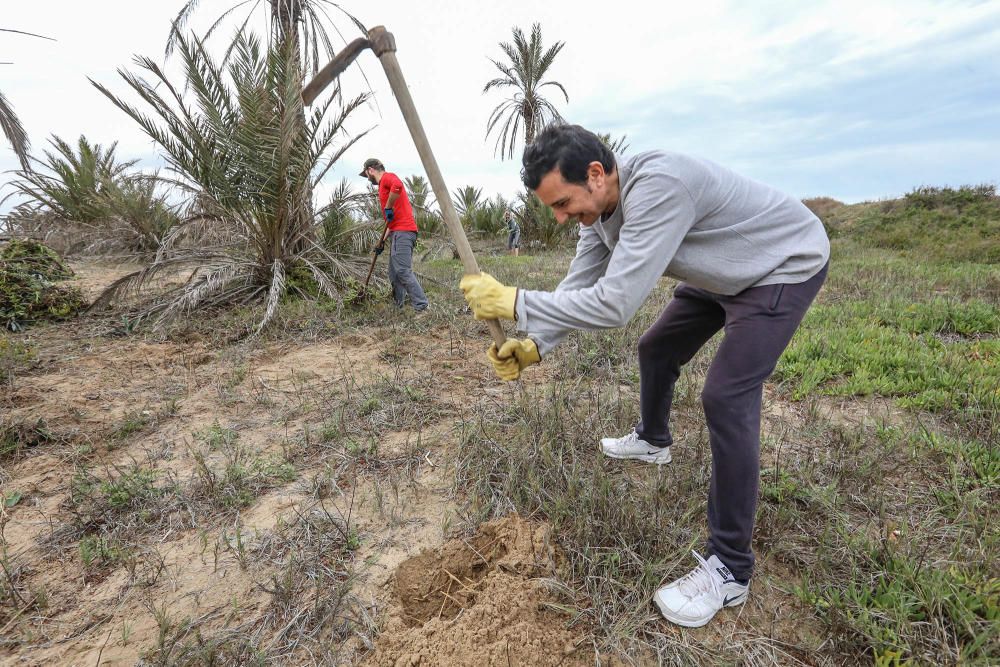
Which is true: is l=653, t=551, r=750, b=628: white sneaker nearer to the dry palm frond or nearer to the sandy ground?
the sandy ground

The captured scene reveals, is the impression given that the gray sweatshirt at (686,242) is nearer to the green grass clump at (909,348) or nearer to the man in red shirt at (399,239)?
the green grass clump at (909,348)

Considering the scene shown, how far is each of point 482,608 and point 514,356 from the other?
83cm

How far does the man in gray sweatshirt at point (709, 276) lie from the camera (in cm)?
149

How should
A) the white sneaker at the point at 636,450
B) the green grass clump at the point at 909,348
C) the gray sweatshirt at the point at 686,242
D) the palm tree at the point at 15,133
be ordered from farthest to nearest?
the palm tree at the point at 15,133 < the green grass clump at the point at 909,348 < the white sneaker at the point at 636,450 < the gray sweatshirt at the point at 686,242

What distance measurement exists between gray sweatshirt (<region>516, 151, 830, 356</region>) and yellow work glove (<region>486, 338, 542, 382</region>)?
0.23 feet

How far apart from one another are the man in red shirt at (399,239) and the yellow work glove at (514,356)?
12.1 ft

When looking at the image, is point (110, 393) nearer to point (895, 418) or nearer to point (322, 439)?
point (322, 439)

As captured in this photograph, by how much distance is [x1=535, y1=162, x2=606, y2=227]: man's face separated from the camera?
1548mm

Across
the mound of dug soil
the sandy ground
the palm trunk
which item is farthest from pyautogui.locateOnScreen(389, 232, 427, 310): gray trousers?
the mound of dug soil

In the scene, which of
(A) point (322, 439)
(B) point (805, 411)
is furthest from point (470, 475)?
(B) point (805, 411)

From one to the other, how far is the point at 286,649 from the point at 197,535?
2.65 feet

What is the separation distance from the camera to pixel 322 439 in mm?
2723

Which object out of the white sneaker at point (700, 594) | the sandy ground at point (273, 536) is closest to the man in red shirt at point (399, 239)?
the sandy ground at point (273, 536)

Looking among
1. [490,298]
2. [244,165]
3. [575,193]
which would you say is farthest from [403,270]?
[575,193]
